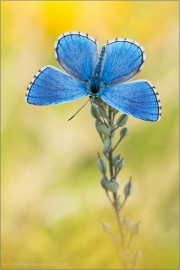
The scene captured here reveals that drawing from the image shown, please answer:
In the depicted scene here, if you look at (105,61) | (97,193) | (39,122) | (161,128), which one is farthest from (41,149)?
(105,61)

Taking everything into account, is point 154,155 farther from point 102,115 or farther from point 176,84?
point 102,115

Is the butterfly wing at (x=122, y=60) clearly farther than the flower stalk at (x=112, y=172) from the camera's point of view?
Yes

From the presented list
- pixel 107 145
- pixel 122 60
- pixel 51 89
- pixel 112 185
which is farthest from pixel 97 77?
pixel 112 185

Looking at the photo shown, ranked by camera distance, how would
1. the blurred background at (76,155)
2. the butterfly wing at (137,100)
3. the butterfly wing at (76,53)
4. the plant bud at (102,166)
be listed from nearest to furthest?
the butterfly wing at (137,100)
the plant bud at (102,166)
the butterfly wing at (76,53)
the blurred background at (76,155)

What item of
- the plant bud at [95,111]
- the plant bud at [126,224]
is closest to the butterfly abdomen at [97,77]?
the plant bud at [95,111]

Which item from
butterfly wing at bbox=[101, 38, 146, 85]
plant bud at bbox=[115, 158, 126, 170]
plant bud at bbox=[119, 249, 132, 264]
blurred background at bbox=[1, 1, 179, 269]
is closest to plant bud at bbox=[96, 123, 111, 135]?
plant bud at bbox=[115, 158, 126, 170]

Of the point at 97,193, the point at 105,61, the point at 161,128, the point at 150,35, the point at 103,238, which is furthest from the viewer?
the point at 150,35

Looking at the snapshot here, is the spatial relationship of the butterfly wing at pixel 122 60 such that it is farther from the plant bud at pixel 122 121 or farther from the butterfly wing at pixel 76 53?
the plant bud at pixel 122 121
